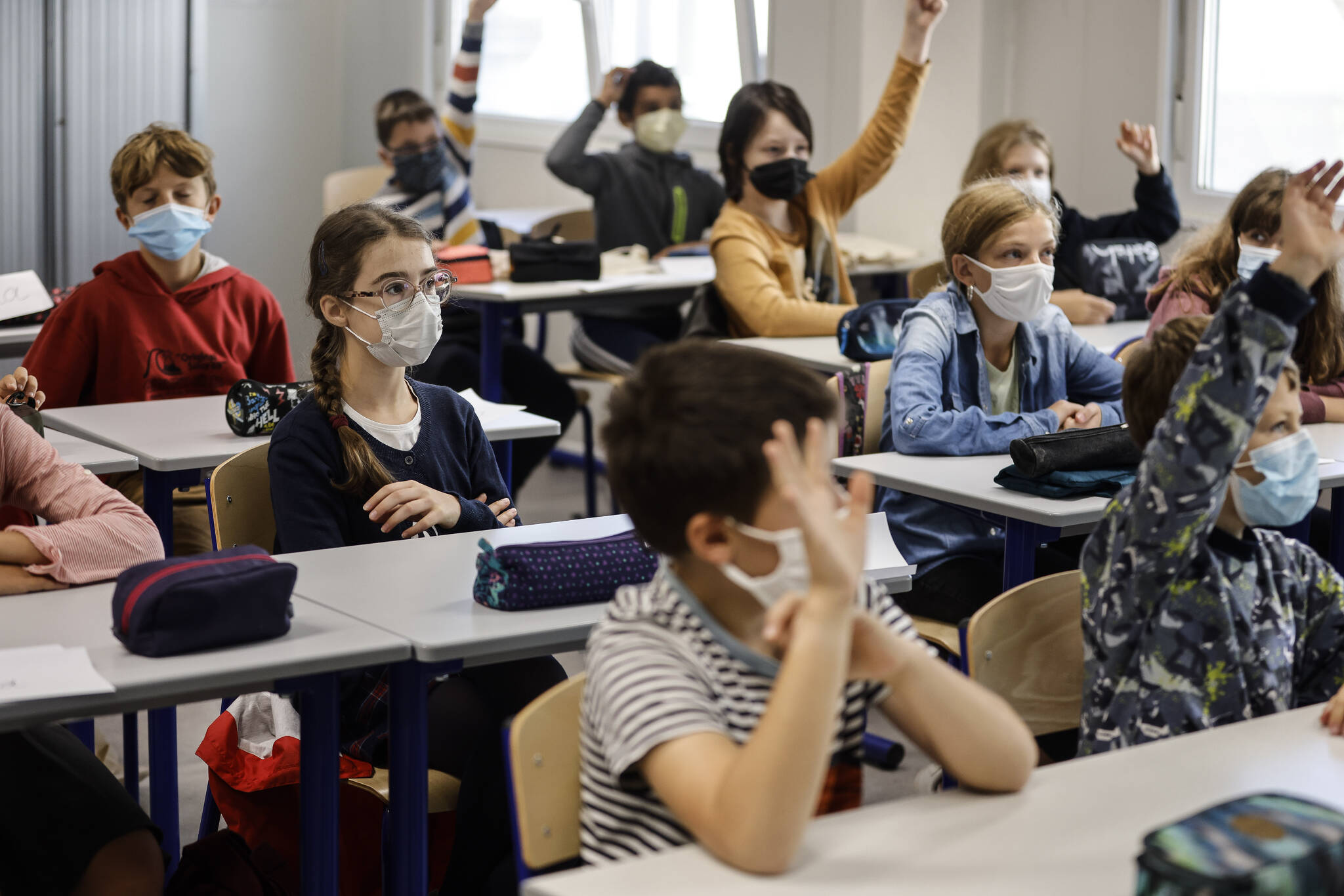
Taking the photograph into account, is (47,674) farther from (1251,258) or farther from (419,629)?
(1251,258)

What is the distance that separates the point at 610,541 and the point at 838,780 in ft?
2.12

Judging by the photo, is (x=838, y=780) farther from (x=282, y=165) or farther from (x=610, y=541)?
(x=282, y=165)

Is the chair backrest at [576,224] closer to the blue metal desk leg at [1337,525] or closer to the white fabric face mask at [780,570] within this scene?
the blue metal desk leg at [1337,525]

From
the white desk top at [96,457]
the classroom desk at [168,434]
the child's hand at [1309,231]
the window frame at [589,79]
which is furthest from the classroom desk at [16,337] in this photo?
the child's hand at [1309,231]

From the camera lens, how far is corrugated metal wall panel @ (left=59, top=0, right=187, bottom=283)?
5555 mm

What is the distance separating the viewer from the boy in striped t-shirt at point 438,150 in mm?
5070

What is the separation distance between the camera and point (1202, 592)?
1.46m

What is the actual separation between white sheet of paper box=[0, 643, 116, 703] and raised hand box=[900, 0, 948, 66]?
300 centimetres

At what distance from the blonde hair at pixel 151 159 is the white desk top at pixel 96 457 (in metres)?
0.77

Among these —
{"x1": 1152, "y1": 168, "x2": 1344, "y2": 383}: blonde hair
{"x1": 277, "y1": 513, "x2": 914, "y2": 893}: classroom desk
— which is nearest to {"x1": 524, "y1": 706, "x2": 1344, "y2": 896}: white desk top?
{"x1": 277, "y1": 513, "x2": 914, "y2": 893}: classroom desk

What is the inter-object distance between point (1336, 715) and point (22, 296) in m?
3.31

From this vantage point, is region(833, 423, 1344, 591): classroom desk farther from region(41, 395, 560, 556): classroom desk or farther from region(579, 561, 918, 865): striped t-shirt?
region(579, 561, 918, 865): striped t-shirt

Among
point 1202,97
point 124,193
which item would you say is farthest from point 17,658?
point 1202,97

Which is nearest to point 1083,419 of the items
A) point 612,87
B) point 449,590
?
point 449,590
